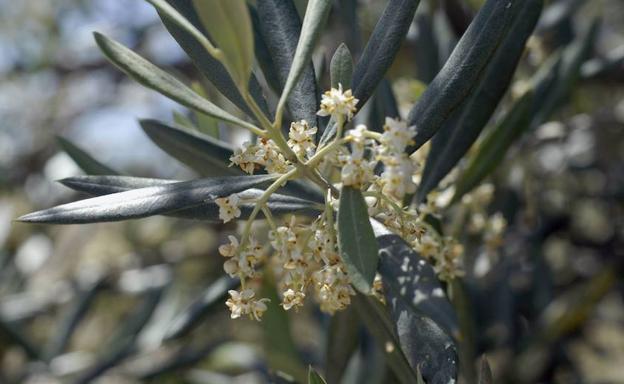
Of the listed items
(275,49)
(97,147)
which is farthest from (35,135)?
(275,49)

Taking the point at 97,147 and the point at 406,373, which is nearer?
the point at 406,373

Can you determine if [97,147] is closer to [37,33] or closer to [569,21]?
[37,33]

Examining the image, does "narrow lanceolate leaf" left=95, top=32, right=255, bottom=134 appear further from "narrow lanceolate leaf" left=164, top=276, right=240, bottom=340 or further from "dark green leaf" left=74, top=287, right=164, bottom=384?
"dark green leaf" left=74, top=287, right=164, bottom=384

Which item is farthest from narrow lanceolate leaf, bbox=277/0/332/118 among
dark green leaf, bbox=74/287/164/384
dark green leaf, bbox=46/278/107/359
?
dark green leaf, bbox=46/278/107/359

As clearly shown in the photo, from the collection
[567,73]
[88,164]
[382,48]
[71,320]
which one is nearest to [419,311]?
[382,48]

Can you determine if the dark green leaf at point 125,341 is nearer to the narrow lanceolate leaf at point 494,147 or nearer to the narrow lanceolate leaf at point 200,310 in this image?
the narrow lanceolate leaf at point 200,310
